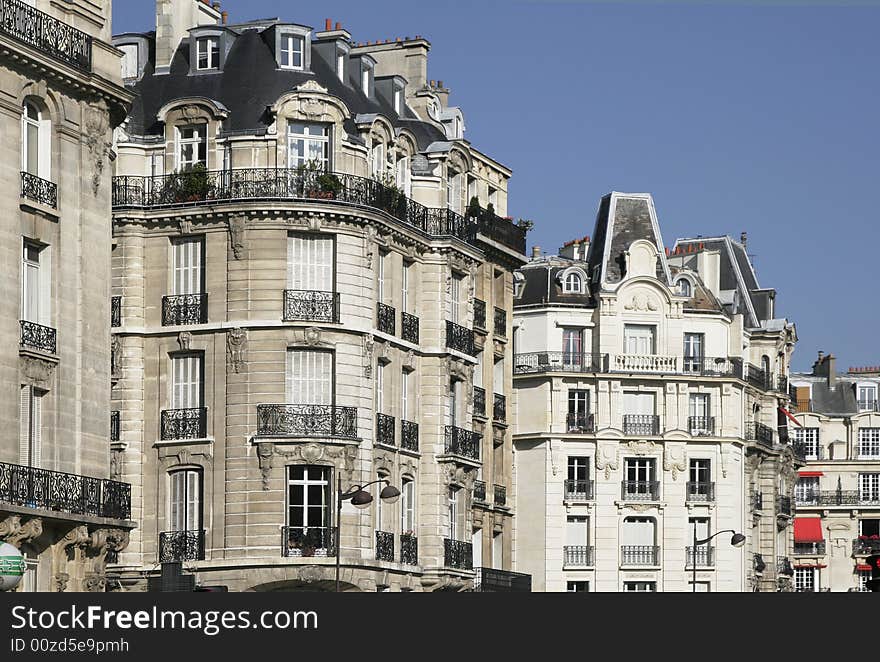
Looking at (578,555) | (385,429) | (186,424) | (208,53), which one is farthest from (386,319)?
(578,555)

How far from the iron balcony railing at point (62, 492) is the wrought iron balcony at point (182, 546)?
38.7 ft

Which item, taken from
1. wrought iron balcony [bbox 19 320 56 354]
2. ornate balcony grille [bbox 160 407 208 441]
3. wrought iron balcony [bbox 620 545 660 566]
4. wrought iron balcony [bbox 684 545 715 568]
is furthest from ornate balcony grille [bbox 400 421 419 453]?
wrought iron balcony [bbox 684 545 715 568]

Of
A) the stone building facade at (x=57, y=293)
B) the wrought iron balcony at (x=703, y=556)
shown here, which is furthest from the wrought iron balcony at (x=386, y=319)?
the wrought iron balcony at (x=703, y=556)

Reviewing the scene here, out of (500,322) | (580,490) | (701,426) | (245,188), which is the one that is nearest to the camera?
(245,188)

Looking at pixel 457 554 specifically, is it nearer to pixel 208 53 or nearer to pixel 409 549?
pixel 409 549

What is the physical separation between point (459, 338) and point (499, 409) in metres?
5.77

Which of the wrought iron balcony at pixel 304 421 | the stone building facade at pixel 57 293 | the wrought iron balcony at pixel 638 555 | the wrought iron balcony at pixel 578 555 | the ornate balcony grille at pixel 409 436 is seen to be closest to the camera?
the stone building facade at pixel 57 293

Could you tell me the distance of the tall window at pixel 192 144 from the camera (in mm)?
53344

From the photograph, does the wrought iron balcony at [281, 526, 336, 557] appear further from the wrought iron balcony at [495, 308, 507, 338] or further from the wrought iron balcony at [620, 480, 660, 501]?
the wrought iron balcony at [620, 480, 660, 501]

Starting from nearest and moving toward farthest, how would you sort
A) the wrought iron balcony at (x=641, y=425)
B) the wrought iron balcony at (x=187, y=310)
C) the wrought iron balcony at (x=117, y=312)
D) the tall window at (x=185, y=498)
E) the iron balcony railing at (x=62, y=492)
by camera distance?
the iron balcony railing at (x=62, y=492) → the tall window at (x=185, y=498) → the wrought iron balcony at (x=187, y=310) → the wrought iron balcony at (x=117, y=312) → the wrought iron balcony at (x=641, y=425)

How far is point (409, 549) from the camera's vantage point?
54188 millimetres

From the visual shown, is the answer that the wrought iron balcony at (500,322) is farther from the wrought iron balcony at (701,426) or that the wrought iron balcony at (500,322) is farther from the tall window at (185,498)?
the tall window at (185,498)

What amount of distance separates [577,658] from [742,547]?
169ft

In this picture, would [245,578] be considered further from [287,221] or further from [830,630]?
[830,630]
